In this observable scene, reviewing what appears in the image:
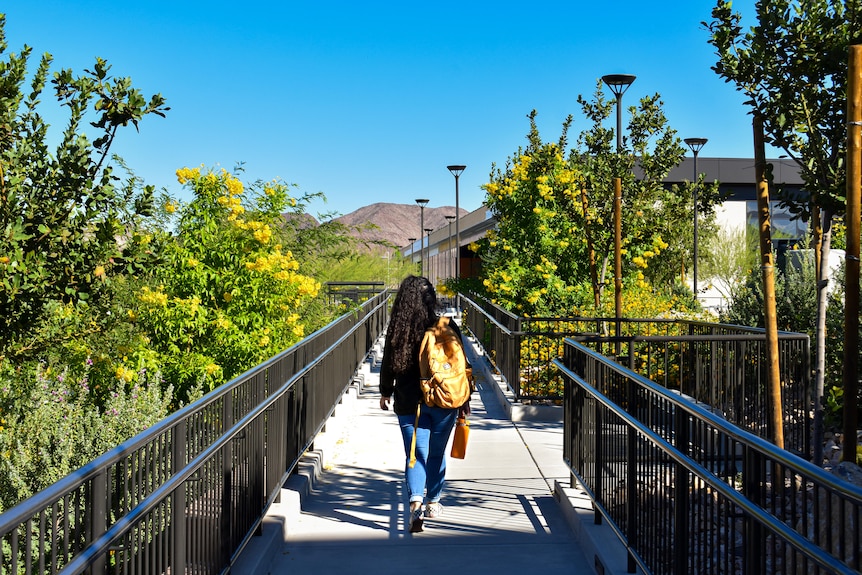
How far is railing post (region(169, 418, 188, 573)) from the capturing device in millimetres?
3441

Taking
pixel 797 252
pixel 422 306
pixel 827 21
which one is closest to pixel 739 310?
pixel 797 252

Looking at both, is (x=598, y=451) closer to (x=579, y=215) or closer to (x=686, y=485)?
(x=686, y=485)

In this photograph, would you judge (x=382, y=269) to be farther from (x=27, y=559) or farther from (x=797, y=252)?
(x=27, y=559)

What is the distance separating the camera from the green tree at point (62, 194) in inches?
221

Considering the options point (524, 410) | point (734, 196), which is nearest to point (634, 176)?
point (524, 410)

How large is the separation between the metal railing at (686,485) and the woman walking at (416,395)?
0.90 metres

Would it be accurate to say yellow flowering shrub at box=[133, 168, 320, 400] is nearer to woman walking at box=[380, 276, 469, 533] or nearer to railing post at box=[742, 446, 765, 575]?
woman walking at box=[380, 276, 469, 533]

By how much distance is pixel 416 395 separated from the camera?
6.09 m

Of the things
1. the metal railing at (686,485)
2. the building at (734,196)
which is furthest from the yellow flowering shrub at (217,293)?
the building at (734,196)

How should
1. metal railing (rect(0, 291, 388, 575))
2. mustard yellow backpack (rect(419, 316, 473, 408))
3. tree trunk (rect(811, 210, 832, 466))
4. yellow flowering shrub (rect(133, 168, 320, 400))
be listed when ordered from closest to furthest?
metal railing (rect(0, 291, 388, 575)) → mustard yellow backpack (rect(419, 316, 473, 408)) → tree trunk (rect(811, 210, 832, 466)) → yellow flowering shrub (rect(133, 168, 320, 400))

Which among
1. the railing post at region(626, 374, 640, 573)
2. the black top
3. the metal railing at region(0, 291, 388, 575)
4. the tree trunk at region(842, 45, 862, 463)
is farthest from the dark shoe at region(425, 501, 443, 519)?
the tree trunk at region(842, 45, 862, 463)

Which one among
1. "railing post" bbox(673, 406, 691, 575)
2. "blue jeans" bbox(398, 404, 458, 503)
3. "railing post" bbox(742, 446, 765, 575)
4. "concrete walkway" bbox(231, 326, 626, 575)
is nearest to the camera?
"railing post" bbox(742, 446, 765, 575)

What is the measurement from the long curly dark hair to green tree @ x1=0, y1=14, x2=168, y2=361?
1.73m

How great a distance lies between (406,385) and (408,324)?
40 centimetres
